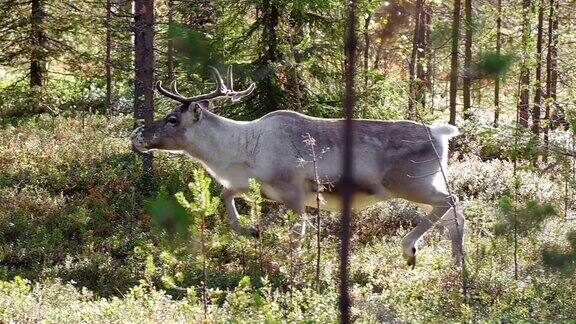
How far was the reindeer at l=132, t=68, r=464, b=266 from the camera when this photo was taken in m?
10.2

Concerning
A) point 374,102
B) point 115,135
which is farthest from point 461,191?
point 115,135

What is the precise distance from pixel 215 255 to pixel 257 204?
337 centimetres

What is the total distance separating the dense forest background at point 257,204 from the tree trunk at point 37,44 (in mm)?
49

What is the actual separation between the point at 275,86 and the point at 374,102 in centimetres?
188

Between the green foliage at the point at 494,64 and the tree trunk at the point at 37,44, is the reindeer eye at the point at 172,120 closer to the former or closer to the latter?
the green foliage at the point at 494,64

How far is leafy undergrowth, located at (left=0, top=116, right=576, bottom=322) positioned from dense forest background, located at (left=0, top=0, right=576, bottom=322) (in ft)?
0.10

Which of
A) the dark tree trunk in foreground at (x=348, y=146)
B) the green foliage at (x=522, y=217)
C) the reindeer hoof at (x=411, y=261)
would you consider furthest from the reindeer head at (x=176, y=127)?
the dark tree trunk in foreground at (x=348, y=146)

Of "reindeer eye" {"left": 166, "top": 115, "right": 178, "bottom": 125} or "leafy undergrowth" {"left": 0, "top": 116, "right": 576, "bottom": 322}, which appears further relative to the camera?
"reindeer eye" {"left": 166, "top": 115, "right": 178, "bottom": 125}

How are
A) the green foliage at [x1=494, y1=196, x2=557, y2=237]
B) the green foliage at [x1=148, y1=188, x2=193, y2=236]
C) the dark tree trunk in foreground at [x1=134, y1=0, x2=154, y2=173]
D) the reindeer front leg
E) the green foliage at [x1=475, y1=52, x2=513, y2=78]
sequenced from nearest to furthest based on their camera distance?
the green foliage at [x1=475, y1=52, x2=513, y2=78], the green foliage at [x1=494, y1=196, x2=557, y2=237], the green foliage at [x1=148, y1=188, x2=193, y2=236], the reindeer front leg, the dark tree trunk in foreground at [x1=134, y1=0, x2=154, y2=173]

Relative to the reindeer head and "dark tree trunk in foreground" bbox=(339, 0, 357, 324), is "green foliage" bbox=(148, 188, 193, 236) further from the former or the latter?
"dark tree trunk in foreground" bbox=(339, 0, 357, 324)

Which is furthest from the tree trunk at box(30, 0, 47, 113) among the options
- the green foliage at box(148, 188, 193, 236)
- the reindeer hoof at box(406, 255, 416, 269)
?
the reindeer hoof at box(406, 255, 416, 269)

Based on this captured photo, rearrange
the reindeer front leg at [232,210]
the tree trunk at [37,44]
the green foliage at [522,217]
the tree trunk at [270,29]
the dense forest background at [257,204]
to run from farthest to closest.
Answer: the tree trunk at [37,44], the tree trunk at [270,29], the reindeer front leg at [232,210], the green foliage at [522,217], the dense forest background at [257,204]

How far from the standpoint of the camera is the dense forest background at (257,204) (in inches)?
271

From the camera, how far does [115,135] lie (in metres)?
18.3
